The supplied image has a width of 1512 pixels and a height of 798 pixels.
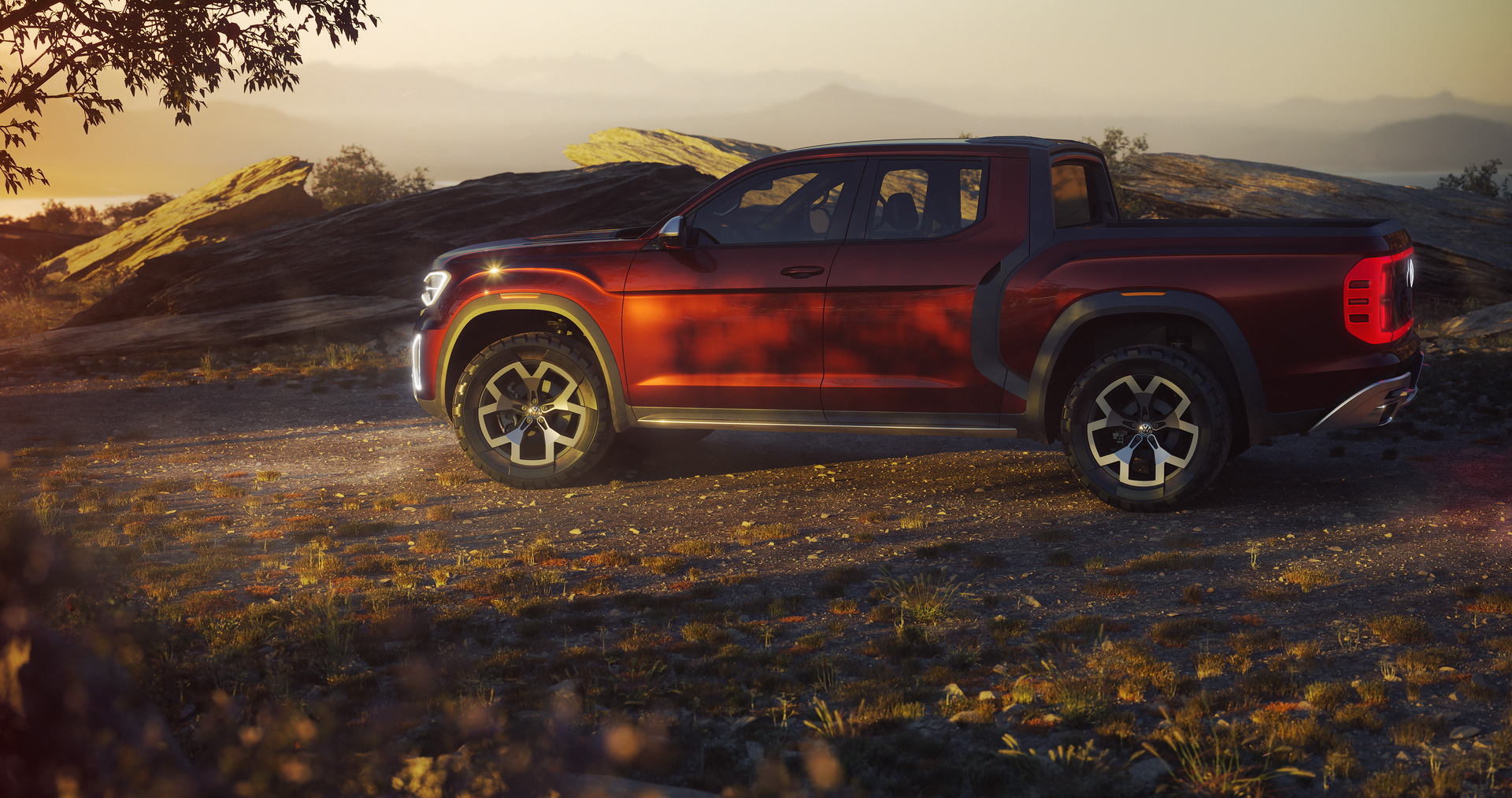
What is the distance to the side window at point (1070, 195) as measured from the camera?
6863mm

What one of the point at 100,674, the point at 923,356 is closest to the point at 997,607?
the point at 923,356

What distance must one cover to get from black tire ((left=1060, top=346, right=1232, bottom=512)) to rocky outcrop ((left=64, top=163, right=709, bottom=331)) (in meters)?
12.8

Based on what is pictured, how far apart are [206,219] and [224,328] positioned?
9982 mm

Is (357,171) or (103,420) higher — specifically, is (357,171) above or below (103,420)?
above

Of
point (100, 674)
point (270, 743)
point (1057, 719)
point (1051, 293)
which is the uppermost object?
point (1051, 293)

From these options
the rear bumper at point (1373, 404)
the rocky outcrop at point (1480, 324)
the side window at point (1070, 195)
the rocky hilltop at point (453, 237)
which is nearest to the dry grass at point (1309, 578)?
the rear bumper at point (1373, 404)

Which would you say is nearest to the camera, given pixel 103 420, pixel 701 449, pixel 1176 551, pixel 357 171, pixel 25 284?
pixel 1176 551

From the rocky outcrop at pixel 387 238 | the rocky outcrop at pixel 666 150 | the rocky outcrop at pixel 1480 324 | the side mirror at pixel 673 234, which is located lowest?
the rocky outcrop at pixel 1480 324

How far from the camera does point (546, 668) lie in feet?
13.6

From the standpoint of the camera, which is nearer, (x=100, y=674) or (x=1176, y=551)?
(x=100, y=674)

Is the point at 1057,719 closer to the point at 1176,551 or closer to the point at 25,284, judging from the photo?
the point at 1176,551

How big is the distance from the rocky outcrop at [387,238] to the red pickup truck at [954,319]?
11104mm

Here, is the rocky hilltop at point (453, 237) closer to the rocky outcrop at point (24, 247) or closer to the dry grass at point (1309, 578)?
the rocky outcrop at point (24, 247)

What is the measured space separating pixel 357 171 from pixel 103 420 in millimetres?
35882
